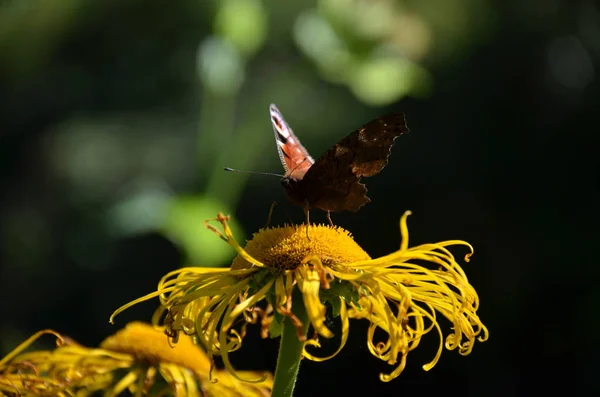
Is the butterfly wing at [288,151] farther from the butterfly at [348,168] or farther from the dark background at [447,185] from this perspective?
the dark background at [447,185]

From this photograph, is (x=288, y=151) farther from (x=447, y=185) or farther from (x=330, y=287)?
(x=447, y=185)

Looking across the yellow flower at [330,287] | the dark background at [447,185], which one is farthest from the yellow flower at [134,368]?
the dark background at [447,185]

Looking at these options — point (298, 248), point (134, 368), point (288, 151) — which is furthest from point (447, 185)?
point (298, 248)

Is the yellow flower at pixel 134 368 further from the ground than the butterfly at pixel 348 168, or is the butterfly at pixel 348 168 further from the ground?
the butterfly at pixel 348 168

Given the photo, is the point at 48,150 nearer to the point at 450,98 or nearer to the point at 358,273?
the point at 450,98

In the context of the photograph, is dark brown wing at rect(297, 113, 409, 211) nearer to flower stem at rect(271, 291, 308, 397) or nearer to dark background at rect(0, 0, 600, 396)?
flower stem at rect(271, 291, 308, 397)
